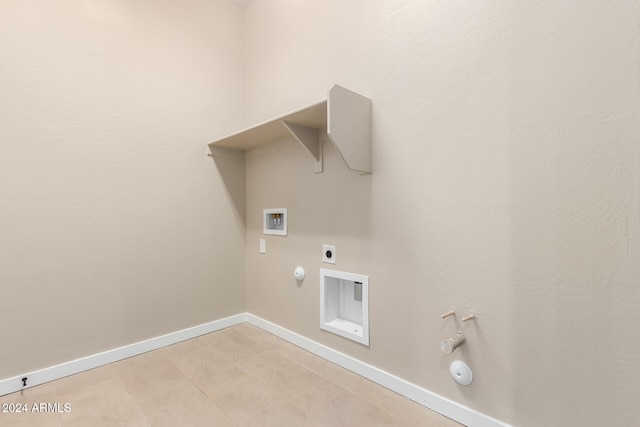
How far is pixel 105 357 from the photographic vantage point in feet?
6.24

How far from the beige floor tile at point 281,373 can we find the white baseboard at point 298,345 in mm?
189

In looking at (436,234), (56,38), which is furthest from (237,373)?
(56,38)

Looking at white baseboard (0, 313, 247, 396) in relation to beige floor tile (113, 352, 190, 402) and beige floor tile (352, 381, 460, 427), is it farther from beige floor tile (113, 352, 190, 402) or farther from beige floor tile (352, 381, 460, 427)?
beige floor tile (352, 381, 460, 427)

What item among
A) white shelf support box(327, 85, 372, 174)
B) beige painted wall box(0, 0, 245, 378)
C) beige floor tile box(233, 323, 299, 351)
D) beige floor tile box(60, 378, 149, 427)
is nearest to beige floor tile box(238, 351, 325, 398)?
beige floor tile box(233, 323, 299, 351)

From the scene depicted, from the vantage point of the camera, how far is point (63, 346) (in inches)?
69.9

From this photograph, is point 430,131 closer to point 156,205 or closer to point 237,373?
point 237,373

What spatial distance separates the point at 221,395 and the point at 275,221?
4.03ft

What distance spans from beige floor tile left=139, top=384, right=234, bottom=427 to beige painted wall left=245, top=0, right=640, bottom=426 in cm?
79

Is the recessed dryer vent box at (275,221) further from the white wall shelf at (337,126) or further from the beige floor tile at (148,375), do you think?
the beige floor tile at (148,375)

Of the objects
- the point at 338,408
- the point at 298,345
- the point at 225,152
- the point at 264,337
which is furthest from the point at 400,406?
the point at 225,152

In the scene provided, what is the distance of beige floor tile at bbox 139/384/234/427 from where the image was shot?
1372 millimetres

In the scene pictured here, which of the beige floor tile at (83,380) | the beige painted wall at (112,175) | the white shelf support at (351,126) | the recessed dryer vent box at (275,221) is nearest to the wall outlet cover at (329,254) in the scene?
the recessed dryer vent box at (275,221)

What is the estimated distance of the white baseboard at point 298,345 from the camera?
4.47 ft

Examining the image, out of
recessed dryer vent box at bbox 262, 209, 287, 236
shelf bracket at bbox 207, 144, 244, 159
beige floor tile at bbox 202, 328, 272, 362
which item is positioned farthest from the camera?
shelf bracket at bbox 207, 144, 244, 159
